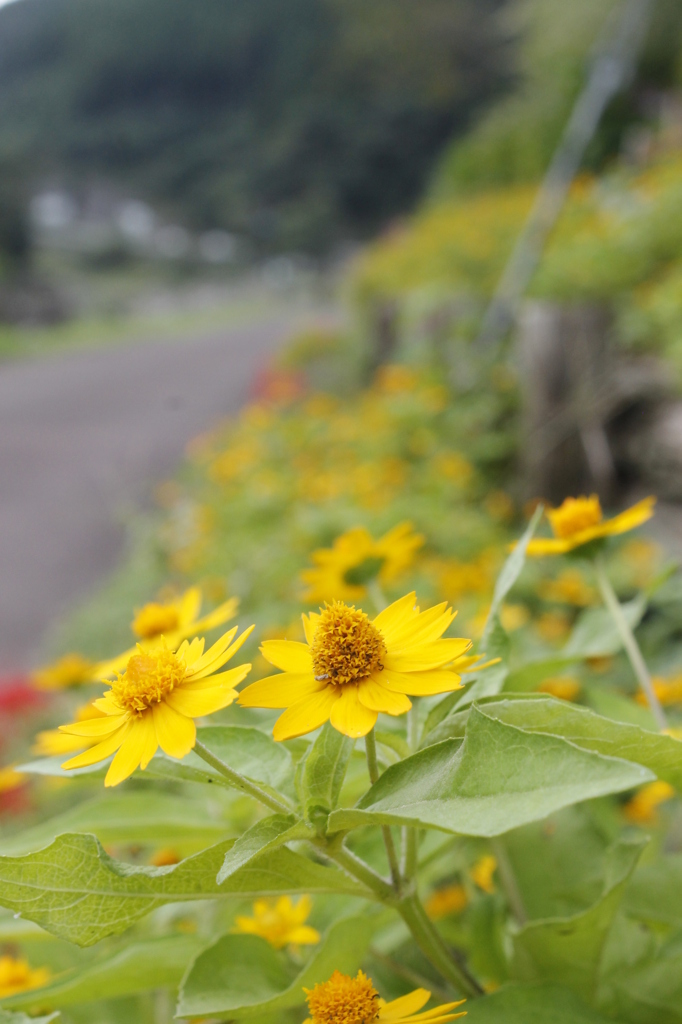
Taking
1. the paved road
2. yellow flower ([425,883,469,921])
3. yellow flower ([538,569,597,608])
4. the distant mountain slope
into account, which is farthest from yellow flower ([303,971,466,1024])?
the distant mountain slope

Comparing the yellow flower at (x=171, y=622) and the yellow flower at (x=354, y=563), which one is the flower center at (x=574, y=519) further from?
the yellow flower at (x=171, y=622)

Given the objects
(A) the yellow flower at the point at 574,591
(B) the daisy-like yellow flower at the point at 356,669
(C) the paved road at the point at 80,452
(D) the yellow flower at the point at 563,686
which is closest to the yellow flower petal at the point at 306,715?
(B) the daisy-like yellow flower at the point at 356,669

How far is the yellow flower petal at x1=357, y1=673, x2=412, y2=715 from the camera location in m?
0.27

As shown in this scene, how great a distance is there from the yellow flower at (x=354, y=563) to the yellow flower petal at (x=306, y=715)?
219 millimetres

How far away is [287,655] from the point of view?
30cm

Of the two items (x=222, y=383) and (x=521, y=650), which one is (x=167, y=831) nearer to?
(x=521, y=650)

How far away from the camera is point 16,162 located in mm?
15297

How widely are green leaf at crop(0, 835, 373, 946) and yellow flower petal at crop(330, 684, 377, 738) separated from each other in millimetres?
59

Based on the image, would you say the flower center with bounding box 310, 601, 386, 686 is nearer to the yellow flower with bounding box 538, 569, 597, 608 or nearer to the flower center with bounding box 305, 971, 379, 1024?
the flower center with bounding box 305, 971, 379, 1024

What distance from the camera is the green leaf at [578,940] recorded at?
12.4 inches

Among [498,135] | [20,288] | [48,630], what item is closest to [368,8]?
[498,135]

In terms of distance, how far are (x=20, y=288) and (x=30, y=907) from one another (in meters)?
15.6

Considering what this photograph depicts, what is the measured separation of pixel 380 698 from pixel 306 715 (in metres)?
0.03

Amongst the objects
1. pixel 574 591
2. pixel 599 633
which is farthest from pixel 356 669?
pixel 574 591
